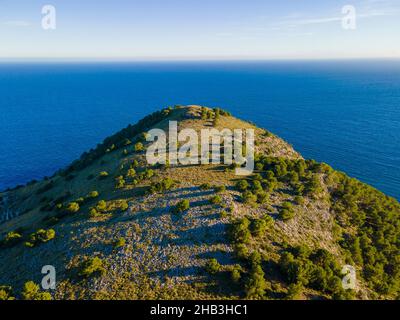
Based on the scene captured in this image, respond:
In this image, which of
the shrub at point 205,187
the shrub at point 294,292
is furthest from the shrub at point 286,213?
the shrub at point 294,292

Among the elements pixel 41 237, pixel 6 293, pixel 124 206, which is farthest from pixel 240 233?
pixel 41 237

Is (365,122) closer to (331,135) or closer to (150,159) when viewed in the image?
(331,135)

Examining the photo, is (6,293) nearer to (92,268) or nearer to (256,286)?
(92,268)

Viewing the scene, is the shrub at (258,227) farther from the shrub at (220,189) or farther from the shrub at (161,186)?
the shrub at (161,186)

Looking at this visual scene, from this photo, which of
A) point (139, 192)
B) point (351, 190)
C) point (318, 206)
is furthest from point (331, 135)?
point (139, 192)

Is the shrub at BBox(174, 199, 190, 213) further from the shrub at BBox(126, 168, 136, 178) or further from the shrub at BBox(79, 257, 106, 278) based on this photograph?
the shrub at BBox(126, 168, 136, 178)
